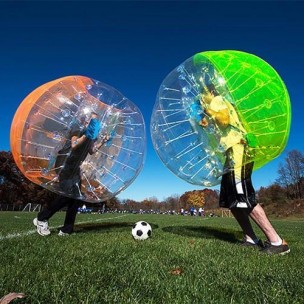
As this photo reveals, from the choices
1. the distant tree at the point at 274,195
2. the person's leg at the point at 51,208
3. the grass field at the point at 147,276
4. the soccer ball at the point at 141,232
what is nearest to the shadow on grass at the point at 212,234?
the soccer ball at the point at 141,232

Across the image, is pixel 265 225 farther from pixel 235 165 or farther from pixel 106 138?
pixel 106 138

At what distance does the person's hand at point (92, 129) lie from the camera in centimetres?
564

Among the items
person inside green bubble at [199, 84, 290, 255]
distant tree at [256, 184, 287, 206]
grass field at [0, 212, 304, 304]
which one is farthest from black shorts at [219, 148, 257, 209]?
distant tree at [256, 184, 287, 206]

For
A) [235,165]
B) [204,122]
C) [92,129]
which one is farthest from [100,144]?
[235,165]

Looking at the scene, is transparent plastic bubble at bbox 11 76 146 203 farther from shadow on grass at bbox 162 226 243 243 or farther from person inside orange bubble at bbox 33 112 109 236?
shadow on grass at bbox 162 226 243 243

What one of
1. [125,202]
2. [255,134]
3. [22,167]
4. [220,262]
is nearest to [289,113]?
[255,134]

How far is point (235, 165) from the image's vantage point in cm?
466

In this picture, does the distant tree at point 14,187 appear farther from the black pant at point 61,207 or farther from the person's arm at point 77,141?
the person's arm at point 77,141

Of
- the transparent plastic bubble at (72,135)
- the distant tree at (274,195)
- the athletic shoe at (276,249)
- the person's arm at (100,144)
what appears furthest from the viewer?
the distant tree at (274,195)

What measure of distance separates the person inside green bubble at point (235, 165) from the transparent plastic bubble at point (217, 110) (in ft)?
0.05

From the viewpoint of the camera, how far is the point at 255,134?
4.48 meters

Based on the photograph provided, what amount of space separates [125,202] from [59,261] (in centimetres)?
13734

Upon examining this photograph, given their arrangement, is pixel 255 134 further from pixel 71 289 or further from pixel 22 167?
pixel 22 167

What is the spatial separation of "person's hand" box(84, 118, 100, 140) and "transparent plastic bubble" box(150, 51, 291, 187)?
1.00 meters
